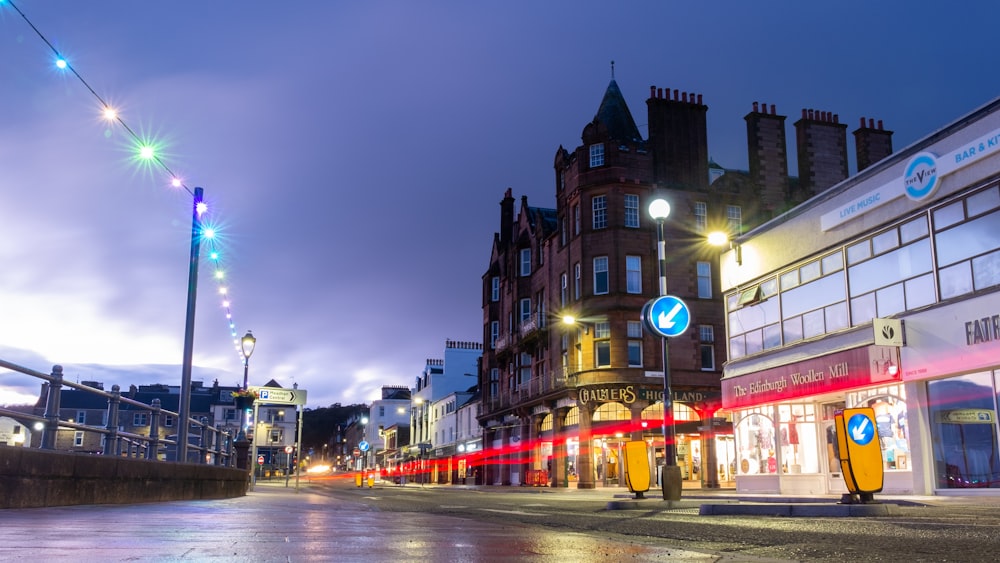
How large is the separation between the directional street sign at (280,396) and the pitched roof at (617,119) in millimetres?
19575

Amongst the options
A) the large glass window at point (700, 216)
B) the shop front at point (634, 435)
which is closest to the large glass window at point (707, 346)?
the shop front at point (634, 435)

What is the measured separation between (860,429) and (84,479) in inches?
385

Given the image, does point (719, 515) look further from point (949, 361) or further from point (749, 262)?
point (749, 262)

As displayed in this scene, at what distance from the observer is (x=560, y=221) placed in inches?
1725

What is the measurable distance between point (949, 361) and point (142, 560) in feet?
58.8

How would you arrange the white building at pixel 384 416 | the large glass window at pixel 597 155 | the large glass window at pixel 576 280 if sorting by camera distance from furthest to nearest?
the white building at pixel 384 416 → the large glass window at pixel 576 280 → the large glass window at pixel 597 155

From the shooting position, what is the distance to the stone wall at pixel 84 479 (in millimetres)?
8680

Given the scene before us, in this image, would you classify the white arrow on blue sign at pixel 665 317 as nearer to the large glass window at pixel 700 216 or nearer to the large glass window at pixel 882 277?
the large glass window at pixel 882 277

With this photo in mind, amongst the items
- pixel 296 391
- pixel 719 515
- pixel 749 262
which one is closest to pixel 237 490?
→ pixel 296 391

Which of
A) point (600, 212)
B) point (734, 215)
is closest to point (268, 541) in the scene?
A: point (600, 212)

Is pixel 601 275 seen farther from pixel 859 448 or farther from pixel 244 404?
pixel 859 448

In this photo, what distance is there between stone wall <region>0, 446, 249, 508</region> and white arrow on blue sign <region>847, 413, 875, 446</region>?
9.55 metres

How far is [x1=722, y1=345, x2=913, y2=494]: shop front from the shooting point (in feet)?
65.3

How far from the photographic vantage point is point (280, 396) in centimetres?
2892
